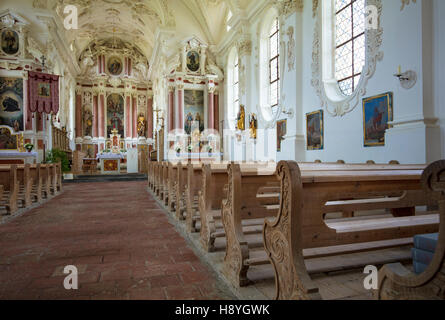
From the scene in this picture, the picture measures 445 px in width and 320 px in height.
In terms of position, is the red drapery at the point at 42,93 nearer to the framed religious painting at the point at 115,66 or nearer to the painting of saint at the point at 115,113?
the painting of saint at the point at 115,113

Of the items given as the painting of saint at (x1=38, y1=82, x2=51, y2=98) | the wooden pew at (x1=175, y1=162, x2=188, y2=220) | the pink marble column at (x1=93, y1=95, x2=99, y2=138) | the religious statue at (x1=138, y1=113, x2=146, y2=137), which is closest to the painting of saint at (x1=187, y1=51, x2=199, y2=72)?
the painting of saint at (x1=38, y1=82, x2=51, y2=98)

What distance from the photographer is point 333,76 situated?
27.2 feet

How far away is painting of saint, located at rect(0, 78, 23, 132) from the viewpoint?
40.2 ft

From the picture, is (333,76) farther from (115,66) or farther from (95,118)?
(115,66)

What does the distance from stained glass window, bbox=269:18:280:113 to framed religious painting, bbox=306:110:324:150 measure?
10.1 ft

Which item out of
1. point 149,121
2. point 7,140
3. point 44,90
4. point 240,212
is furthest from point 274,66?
point 149,121

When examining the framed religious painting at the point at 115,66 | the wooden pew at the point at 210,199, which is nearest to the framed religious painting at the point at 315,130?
the wooden pew at the point at 210,199

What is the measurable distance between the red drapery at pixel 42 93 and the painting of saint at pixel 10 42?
230cm

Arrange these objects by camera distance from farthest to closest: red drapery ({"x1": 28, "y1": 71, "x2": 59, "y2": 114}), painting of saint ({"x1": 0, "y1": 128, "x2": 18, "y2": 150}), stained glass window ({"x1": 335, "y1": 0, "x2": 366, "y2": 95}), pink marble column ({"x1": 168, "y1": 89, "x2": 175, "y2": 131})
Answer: pink marble column ({"x1": 168, "y1": 89, "x2": 175, "y2": 131}), painting of saint ({"x1": 0, "y1": 128, "x2": 18, "y2": 150}), red drapery ({"x1": 28, "y1": 71, "x2": 59, "y2": 114}), stained glass window ({"x1": 335, "y1": 0, "x2": 366, "y2": 95})

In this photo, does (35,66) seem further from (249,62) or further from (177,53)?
(249,62)

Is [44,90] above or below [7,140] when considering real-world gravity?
above

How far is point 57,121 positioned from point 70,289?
15.3 m

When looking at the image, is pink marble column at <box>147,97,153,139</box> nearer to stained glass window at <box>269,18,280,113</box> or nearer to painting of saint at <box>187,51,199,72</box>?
painting of saint at <box>187,51,199,72</box>

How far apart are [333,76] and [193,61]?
10283 mm
